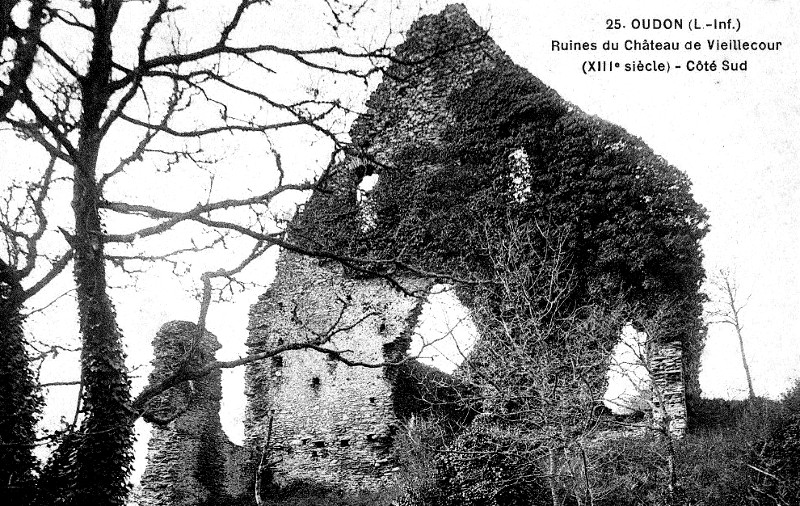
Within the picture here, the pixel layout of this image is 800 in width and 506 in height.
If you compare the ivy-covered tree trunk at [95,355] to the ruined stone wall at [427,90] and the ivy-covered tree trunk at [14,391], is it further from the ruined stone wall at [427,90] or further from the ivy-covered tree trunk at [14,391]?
the ruined stone wall at [427,90]

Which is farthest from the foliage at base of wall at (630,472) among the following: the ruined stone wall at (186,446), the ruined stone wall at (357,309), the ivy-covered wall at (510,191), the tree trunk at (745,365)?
the tree trunk at (745,365)

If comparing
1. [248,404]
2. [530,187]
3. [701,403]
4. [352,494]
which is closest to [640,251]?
[530,187]

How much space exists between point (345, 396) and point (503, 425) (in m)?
5.06

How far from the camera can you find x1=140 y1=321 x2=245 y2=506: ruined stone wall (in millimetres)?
14836

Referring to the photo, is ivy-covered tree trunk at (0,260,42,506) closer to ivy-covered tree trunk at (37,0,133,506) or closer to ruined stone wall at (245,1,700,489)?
ivy-covered tree trunk at (37,0,133,506)

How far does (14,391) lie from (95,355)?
1206 mm

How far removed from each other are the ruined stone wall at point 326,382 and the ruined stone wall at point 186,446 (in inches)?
46.6

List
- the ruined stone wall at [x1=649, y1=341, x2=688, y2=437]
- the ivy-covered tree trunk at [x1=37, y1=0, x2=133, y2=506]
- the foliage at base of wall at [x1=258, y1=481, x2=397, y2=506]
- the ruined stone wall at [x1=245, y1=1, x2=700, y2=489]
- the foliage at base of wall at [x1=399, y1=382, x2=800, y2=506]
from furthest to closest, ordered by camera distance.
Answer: the ruined stone wall at [x1=245, y1=1, x2=700, y2=489]
the foliage at base of wall at [x1=258, y1=481, x2=397, y2=506]
the ruined stone wall at [x1=649, y1=341, x2=688, y2=437]
the foliage at base of wall at [x1=399, y1=382, x2=800, y2=506]
the ivy-covered tree trunk at [x1=37, y1=0, x2=133, y2=506]

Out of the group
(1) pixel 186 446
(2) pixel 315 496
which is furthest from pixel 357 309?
(1) pixel 186 446

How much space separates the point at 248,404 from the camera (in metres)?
16.6

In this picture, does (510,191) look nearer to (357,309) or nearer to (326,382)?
(357,309)

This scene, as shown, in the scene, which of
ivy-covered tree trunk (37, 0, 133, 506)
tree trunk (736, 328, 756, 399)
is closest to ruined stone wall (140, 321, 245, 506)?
ivy-covered tree trunk (37, 0, 133, 506)

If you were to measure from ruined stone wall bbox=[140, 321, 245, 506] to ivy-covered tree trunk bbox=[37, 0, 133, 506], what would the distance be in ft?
24.1

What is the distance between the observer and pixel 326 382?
621 inches
